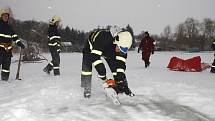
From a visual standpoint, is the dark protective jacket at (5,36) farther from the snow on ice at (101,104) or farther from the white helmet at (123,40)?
the white helmet at (123,40)

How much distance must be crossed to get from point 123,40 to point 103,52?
92 cm

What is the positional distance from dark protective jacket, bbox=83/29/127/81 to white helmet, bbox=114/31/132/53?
0.81 feet

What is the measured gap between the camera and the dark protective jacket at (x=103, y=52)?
8469 millimetres

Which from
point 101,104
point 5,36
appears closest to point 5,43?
point 5,36

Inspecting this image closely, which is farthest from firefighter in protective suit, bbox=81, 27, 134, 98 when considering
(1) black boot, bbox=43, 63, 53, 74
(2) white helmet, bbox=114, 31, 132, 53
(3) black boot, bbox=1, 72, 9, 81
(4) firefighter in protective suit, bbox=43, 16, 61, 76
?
(1) black boot, bbox=43, 63, 53, 74

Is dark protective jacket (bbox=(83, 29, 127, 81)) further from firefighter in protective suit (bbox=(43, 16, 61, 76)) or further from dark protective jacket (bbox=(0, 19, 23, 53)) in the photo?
firefighter in protective suit (bbox=(43, 16, 61, 76))

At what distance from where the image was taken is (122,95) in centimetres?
886

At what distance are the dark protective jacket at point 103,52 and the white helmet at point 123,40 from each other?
0.25m

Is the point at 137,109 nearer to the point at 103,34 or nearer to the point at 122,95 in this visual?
the point at 122,95

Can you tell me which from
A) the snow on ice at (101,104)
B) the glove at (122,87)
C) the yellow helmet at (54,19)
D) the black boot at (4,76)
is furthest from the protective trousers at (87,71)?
the yellow helmet at (54,19)

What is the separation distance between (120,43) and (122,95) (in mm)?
1242

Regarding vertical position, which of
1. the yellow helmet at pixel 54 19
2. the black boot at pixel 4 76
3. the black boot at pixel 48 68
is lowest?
the black boot at pixel 4 76

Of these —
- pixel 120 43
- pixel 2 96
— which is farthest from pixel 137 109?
pixel 2 96

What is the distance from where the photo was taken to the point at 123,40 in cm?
845
